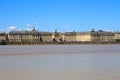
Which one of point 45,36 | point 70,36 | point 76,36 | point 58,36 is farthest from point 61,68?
point 58,36

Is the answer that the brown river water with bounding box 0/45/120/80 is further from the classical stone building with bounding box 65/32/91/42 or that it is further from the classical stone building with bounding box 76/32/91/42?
the classical stone building with bounding box 65/32/91/42

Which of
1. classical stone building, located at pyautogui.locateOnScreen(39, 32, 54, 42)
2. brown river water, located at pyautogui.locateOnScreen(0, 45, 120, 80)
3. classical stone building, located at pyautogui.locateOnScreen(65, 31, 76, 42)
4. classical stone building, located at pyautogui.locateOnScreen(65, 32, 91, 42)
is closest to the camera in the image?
brown river water, located at pyautogui.locateOnScreen(0, 45, 120, 80)

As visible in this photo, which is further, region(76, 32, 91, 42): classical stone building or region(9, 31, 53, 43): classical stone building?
region(76, 32, 91, 42): classical stone building

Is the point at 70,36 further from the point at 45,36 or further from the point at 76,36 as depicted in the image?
the point at 45,36

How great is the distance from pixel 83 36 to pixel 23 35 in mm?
29436

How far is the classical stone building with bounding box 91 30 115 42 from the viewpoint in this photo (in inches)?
4833

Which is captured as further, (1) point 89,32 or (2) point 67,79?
(1) point 89,32

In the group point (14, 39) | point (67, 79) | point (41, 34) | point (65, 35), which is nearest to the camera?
point (67, 79)

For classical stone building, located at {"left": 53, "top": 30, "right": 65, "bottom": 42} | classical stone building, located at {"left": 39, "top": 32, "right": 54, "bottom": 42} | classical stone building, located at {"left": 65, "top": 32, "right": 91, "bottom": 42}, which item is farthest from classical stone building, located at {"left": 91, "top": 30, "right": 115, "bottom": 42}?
classical stone building, located at {"left": 39, "top": 32, "right": 54, "bottom": 42}

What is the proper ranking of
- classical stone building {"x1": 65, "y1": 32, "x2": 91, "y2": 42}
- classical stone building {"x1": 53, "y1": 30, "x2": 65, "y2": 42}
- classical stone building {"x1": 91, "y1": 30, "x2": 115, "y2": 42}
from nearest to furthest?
classical stone building {"x1": 91, "y1": 30, "x2": 115, "y2": 42}
classical stone building {"x1": 65, "y1": 32, "x2": 91, "y2": 42}
classical stone building {"x1": 53, "y1": 30, "x2": 65, "y2": 42}

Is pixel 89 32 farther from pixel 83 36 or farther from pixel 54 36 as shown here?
pixel 54 36

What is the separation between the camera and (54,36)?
127 meters

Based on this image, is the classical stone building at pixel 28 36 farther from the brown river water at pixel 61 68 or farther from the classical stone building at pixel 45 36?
the brown river water at pixel 61 68

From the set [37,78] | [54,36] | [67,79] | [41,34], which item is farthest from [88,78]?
[54,36]
